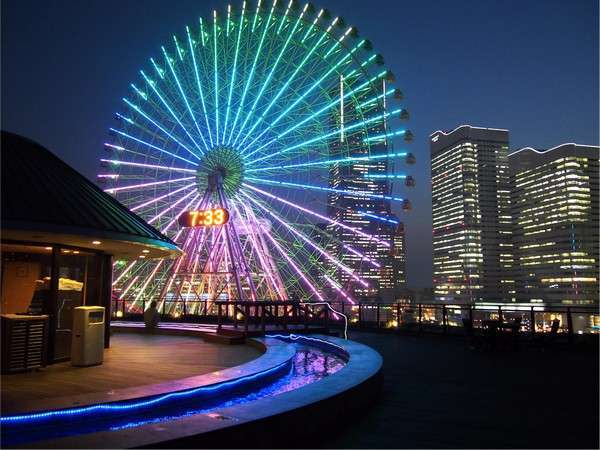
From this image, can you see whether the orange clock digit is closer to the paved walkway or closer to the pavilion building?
the pavilion building

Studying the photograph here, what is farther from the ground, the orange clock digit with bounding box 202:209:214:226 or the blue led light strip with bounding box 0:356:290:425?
the orange clock digit with bounding box 202:209:214:226

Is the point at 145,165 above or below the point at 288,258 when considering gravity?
above

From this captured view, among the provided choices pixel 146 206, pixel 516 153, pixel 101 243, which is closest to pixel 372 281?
pixel 146 206

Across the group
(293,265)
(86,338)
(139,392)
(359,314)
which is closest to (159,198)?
(293,265)

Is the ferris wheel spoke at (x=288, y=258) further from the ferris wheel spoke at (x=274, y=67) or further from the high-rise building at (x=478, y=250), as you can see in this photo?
the high-rise building at (x=478, y=250)

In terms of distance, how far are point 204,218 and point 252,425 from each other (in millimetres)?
20781

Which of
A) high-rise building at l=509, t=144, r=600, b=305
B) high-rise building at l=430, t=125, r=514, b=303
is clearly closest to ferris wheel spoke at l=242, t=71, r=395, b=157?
high-rise building at l=509, t=144, r=600, b=305

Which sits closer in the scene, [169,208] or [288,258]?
[288,258]

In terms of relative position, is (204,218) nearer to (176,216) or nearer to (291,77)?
(176,216)

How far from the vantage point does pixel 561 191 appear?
154500 millimetres

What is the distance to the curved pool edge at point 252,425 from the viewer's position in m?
4.62

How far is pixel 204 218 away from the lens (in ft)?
83.3

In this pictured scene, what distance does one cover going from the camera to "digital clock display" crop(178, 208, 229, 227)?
2470 cm

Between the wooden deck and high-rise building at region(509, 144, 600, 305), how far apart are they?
148 meters
